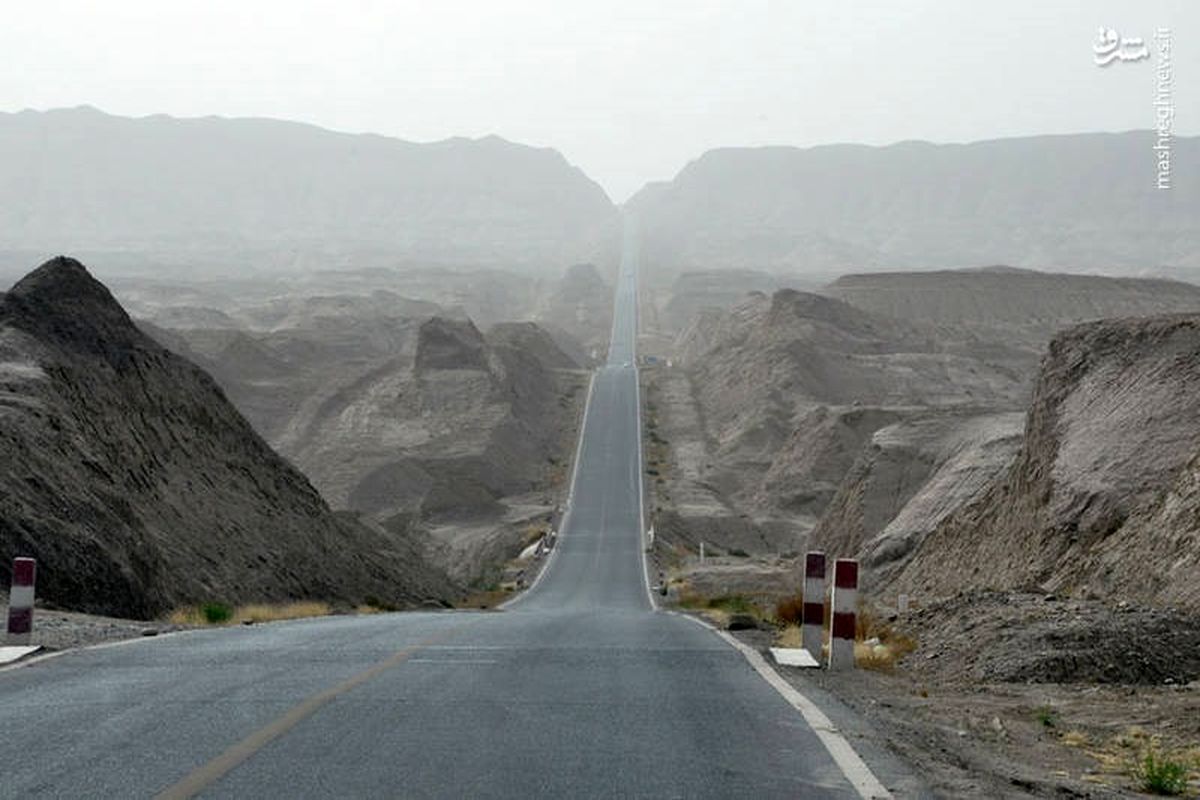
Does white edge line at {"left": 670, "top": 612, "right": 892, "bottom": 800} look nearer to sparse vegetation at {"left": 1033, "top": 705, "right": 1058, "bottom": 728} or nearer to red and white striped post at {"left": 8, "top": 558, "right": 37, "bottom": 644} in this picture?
sparse vegetation at {"left": 1033, "top": 705, "right": 1058, "bottom": 728}

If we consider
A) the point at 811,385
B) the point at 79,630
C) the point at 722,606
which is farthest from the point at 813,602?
the point at 811,385

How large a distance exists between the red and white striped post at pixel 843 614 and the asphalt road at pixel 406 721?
83 centimetres

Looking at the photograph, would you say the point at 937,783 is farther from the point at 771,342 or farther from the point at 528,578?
the point at 771,342

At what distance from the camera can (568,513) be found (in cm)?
8019

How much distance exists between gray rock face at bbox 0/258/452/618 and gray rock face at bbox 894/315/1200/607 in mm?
14677

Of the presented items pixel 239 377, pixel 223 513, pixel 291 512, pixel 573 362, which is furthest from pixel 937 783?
pixel 573 362

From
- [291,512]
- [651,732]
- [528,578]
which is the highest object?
[651,732]

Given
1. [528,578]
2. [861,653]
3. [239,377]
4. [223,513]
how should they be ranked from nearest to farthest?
[861,653] < [223,513] < [528,578] < [239,377]

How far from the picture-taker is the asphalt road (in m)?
7.65

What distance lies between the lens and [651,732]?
930cm

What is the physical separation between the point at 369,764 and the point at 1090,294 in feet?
485

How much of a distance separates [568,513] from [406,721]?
70718 mm

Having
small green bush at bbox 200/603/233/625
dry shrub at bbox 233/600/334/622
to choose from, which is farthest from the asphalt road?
dry shrub at bbox 233/600/334/622

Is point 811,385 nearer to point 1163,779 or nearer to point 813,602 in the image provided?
point 813,602
